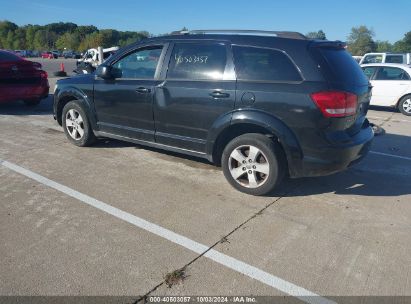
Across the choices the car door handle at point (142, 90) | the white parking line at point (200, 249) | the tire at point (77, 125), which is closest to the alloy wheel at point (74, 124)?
the tire at point (77, 125)

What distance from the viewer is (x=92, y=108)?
5.59m

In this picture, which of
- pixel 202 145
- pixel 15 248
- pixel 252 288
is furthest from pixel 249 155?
pixel 15 248

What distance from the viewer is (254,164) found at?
13.6ft

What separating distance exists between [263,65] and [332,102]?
0.87 m

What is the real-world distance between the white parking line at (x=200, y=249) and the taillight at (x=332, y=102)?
1.78 meters

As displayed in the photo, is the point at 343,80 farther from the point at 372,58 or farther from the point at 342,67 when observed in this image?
the point at 372,58

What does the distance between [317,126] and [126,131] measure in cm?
277

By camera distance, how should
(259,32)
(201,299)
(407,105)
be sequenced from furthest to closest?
(407,105) → (259,32) → (201,299)

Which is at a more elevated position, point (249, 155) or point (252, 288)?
point (249, 155)

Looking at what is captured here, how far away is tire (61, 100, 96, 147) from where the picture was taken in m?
5.78

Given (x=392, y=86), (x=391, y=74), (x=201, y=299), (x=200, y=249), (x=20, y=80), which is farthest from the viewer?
(x=391, y=74)

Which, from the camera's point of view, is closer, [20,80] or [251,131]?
[251,131]

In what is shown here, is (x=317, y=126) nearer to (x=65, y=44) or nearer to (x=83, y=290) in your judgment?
(x=83, y=290)

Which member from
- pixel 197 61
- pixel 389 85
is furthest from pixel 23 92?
pixel 389 85
